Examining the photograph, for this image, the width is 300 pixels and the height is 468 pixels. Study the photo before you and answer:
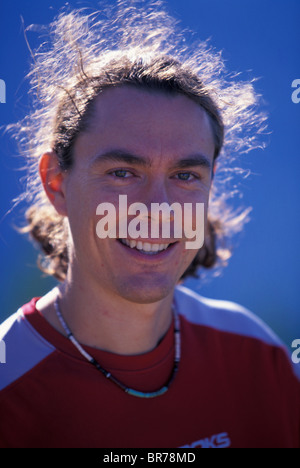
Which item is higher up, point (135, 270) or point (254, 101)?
point (254, 101)

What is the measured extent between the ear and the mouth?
1.07 feet

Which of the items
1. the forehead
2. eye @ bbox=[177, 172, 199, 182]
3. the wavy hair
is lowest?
eye @ bbox=[177, 172, 199, 182]

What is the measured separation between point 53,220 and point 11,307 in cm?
165

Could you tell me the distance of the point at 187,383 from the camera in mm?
1866

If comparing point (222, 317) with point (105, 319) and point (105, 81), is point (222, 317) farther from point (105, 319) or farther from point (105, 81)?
point (105, 81)

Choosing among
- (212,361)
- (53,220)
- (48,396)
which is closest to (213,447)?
(212,361)

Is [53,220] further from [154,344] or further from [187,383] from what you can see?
[187,383]

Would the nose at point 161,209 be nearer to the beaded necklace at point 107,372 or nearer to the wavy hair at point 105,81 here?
the wavy hair at point 105,81

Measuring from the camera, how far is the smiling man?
165 centimetres

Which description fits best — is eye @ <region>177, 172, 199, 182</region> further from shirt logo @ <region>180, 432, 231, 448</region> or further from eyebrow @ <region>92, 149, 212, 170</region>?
shirt logo @ <region>180, 432, 231, 448</region>

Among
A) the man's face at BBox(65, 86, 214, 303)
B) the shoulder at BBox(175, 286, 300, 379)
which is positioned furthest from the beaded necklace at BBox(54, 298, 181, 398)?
the shoulder at BBox(175, 286, 300, 379)

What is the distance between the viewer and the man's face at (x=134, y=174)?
164 cm
